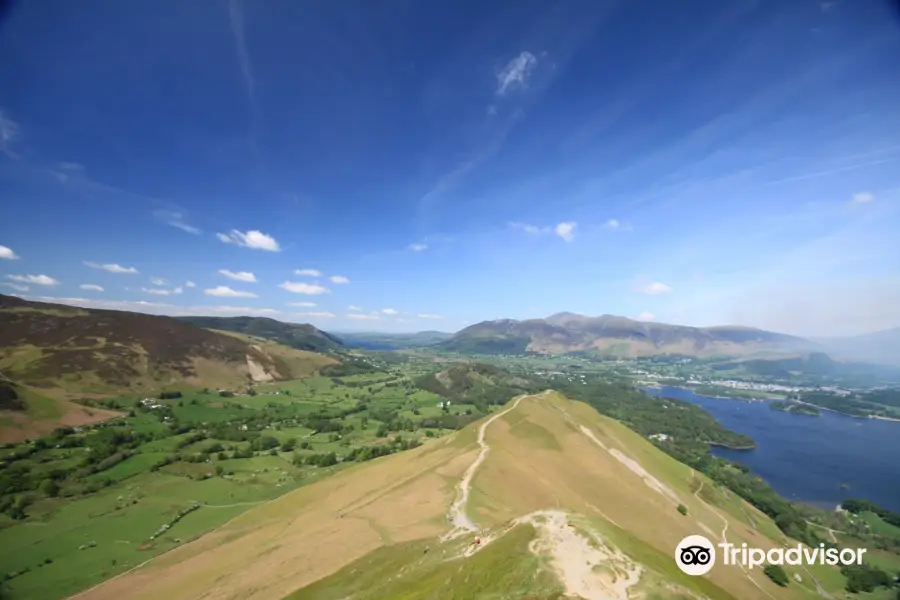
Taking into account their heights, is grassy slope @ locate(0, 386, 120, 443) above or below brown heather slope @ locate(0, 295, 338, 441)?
below

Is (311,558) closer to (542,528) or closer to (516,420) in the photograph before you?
(542,528)

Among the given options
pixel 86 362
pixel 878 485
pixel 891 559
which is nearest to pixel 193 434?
pixel 86 362

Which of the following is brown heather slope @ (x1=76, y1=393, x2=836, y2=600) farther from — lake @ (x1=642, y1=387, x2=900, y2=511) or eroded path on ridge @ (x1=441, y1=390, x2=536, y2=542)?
lake @ (x1=642, y1=387, x2=900, y2=511)

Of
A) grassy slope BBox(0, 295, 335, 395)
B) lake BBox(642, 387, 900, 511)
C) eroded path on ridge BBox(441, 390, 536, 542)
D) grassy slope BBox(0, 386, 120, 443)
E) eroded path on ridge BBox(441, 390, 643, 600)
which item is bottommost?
lake BBox(642, 387, 900, 511)

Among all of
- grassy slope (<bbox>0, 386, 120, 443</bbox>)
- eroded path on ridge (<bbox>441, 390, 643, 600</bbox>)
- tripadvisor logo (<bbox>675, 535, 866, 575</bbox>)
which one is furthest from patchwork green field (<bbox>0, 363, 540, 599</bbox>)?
tripadvisor logo (<bbox>675, 535, 866, 575</bbox>)

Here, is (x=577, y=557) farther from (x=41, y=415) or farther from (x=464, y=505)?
(x=41, y=415)

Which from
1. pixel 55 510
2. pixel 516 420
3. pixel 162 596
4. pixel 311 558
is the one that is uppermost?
pixel 516 420

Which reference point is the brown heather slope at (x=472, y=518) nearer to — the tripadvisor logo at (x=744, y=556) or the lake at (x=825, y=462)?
the tripadvisor logo at (x=744, y=556)

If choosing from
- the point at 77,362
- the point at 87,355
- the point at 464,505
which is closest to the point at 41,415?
the point at 77,362
